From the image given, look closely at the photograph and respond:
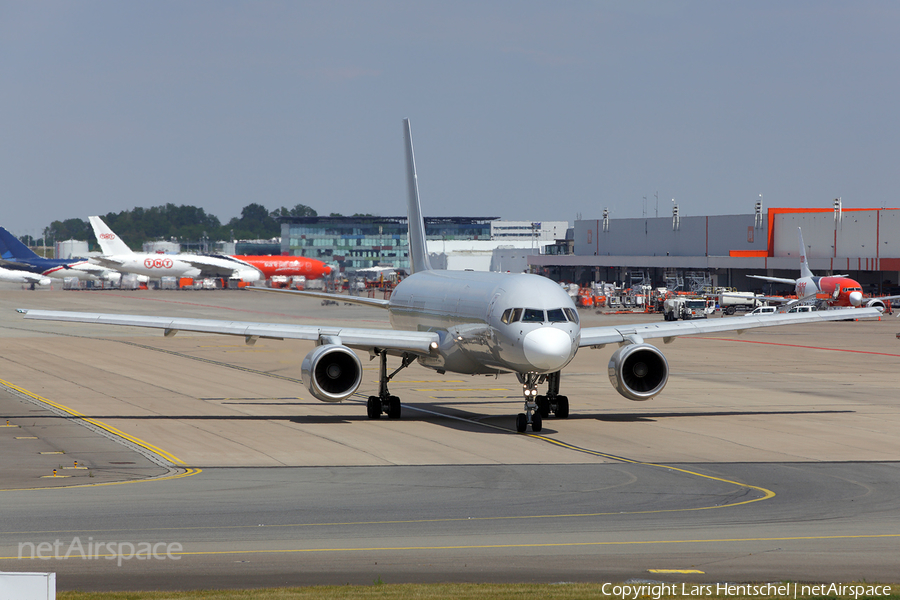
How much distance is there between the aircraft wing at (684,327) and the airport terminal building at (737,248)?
8491 centimetres

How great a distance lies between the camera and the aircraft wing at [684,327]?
3338cm

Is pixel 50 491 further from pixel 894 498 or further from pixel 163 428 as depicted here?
pixel 894 498

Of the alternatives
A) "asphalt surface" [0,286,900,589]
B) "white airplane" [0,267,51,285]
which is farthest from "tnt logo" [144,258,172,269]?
"asphalt surface" [0,286,900,589]

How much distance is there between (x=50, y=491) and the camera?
2128cm

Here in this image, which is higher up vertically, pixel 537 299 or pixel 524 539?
pixel 537 299

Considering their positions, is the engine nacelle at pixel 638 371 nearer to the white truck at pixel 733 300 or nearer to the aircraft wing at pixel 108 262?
the white truck at pixel 733 300

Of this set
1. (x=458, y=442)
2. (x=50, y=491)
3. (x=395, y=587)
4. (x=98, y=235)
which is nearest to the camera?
(x=395, y=587)

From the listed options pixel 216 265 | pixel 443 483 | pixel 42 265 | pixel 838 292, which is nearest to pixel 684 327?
pixel 443 483

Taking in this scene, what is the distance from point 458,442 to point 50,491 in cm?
1120

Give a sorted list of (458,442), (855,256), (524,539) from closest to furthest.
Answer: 1. (524,539)
2. (458,442)
3. (855,256)

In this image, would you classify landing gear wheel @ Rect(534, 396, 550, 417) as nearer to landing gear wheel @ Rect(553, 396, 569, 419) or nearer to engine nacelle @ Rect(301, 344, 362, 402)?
landing gear wheel @ Rect(553, 396, 569, 419)

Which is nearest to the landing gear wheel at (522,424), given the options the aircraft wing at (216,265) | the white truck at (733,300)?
the white truck at (733,300)

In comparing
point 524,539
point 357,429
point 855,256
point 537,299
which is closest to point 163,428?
point 357,429

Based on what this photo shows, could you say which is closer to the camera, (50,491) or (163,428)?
(50,491)
